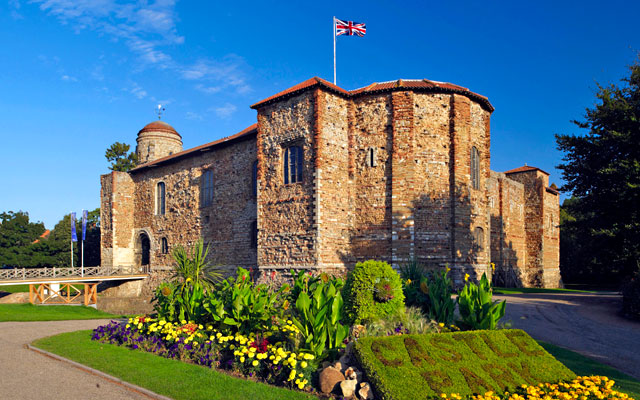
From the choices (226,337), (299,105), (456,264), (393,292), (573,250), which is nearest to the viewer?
(226,337)

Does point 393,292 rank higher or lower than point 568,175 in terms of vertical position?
lower

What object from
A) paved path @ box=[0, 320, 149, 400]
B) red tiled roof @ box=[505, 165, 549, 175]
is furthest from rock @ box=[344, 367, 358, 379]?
red tiled roof @ box=[505, 165, 549, 175]

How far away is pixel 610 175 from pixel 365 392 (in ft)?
56.5

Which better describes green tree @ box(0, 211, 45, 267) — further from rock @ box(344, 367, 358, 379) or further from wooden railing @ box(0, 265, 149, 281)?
rock @ box(344, 367, 358, 379)

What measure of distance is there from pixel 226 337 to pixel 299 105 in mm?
14202

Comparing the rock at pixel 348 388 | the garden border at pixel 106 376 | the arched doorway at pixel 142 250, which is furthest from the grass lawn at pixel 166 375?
the arched doorway at pixel 142 250

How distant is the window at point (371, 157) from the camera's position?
20.5 meters

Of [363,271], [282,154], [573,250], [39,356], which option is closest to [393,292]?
[363,271]

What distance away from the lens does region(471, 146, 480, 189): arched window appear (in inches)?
832

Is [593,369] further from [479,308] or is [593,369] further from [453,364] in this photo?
[453,364]

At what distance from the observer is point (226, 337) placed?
855cm

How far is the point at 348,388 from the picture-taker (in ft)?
22.0

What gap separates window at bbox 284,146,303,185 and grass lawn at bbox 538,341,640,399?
1332 cm

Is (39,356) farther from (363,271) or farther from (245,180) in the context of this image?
(245,180)
